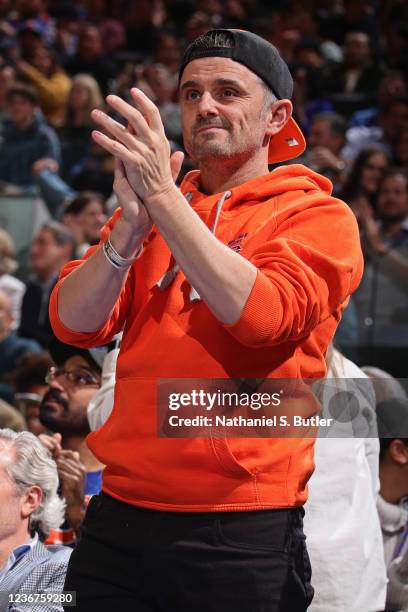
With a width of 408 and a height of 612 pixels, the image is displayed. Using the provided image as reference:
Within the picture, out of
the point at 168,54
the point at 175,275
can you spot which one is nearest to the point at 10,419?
the point at 175,275

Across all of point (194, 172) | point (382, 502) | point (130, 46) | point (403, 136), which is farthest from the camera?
point (130, 46)

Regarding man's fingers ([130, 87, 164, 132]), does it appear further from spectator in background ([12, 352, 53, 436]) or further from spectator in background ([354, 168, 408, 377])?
spectator in background ([354, 168, 408, 377])

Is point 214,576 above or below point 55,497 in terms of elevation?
below

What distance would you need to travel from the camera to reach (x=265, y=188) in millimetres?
2270

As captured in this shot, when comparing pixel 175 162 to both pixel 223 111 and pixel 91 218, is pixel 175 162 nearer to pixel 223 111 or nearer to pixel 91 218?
pixel 223 111

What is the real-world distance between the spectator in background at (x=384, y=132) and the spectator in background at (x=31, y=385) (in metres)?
4.22

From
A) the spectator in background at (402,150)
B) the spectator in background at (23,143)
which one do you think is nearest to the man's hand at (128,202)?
the spectator in background at (402,150)

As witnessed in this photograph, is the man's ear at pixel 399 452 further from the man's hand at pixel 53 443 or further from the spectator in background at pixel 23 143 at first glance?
the spectator in background at pixel 23 143

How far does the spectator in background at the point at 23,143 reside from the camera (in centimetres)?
844

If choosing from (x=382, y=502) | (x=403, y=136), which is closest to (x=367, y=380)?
(x=382, y=502)

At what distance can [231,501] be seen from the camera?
206 centimetres

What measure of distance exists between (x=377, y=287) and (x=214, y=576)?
384 centimetres

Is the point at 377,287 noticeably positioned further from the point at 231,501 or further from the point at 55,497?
the point at 231,501

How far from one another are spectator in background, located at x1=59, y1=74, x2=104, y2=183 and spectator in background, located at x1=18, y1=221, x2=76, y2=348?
1852 millimetres
